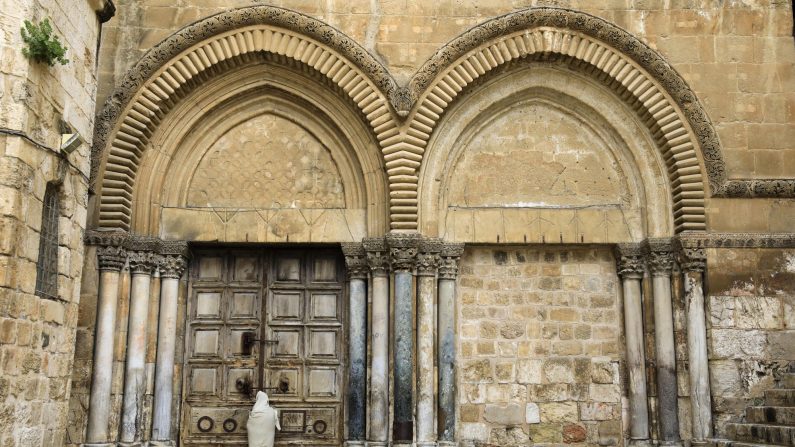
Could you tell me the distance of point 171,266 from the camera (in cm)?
987

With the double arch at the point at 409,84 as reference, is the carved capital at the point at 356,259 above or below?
below

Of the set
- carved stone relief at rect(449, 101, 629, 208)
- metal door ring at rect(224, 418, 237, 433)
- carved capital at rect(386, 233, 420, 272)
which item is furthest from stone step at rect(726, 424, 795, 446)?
metal door ring at rect(224, 418, 237, 433)

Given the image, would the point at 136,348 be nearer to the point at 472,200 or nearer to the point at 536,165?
the point at 472,200

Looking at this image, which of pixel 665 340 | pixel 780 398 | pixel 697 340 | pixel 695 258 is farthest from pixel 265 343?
pixel 780 398

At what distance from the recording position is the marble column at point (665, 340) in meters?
9.50

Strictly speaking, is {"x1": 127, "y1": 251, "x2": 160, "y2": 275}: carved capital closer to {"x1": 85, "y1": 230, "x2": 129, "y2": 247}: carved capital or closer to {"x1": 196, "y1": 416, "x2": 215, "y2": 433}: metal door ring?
{"x1": 85, "y1": 230, "x2": 129, "y2": 247}: carved capital

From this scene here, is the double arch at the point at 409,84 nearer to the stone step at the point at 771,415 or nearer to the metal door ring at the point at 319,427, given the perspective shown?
the stone step at the point at 771,415

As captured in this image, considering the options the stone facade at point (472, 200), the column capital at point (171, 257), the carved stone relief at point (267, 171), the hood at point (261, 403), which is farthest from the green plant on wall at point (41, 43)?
the hood at point (261, 403)

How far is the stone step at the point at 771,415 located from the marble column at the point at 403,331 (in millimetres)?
3776

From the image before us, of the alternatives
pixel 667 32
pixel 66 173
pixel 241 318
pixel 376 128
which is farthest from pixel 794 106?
pixel 66 173

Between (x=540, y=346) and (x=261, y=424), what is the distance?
3.49m

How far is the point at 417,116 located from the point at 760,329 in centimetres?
476

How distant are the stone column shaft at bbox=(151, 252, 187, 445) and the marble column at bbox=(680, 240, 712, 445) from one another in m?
6.11

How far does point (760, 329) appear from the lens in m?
9.53
